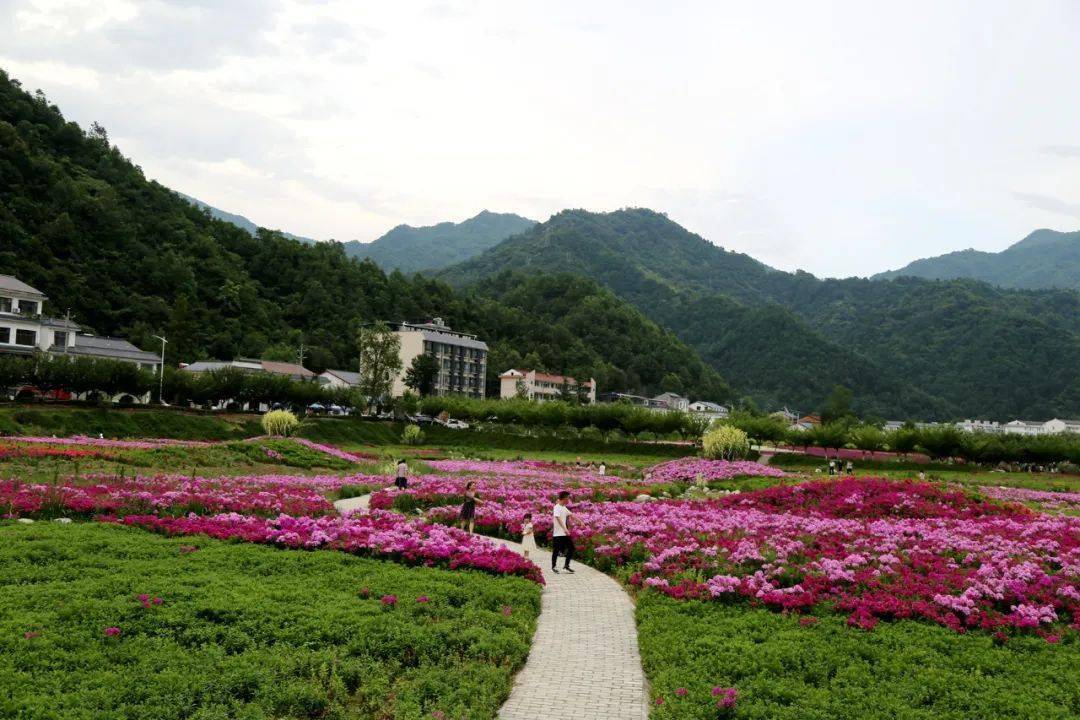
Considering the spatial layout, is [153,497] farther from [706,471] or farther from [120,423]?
[120,423]

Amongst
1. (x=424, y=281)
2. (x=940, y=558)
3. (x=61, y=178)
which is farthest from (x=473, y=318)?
(x=940, y=558)

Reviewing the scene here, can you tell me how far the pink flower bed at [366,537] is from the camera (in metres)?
16.6

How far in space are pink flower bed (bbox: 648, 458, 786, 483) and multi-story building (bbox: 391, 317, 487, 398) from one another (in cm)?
8407

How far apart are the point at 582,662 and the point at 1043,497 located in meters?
33.2

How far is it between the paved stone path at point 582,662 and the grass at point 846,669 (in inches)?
14.0

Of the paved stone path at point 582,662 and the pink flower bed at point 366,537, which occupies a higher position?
the pink flower bed at point 366,537

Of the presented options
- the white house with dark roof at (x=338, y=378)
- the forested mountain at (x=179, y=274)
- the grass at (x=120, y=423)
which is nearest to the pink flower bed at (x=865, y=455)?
the grass at (x=120, y=423)

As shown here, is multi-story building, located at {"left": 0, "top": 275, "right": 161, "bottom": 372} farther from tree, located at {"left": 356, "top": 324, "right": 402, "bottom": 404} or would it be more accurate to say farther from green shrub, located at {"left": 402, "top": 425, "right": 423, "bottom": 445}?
tree, located at {"left": 356, "top": 324, "right": 402, "bottom": 404}

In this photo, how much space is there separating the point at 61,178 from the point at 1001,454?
103 m

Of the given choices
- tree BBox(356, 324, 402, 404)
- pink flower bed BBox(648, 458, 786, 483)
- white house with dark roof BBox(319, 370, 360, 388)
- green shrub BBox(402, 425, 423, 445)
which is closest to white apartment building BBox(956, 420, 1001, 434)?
white house with dark roof BBox(319, 370, 360, 388)

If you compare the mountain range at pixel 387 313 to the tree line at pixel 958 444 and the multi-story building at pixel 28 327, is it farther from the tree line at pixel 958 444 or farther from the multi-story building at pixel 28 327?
the tree line at pixel 958 444

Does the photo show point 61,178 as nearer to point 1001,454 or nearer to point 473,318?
point 473,318

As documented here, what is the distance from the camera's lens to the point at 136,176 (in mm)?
115312

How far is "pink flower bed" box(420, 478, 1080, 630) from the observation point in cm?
1446
